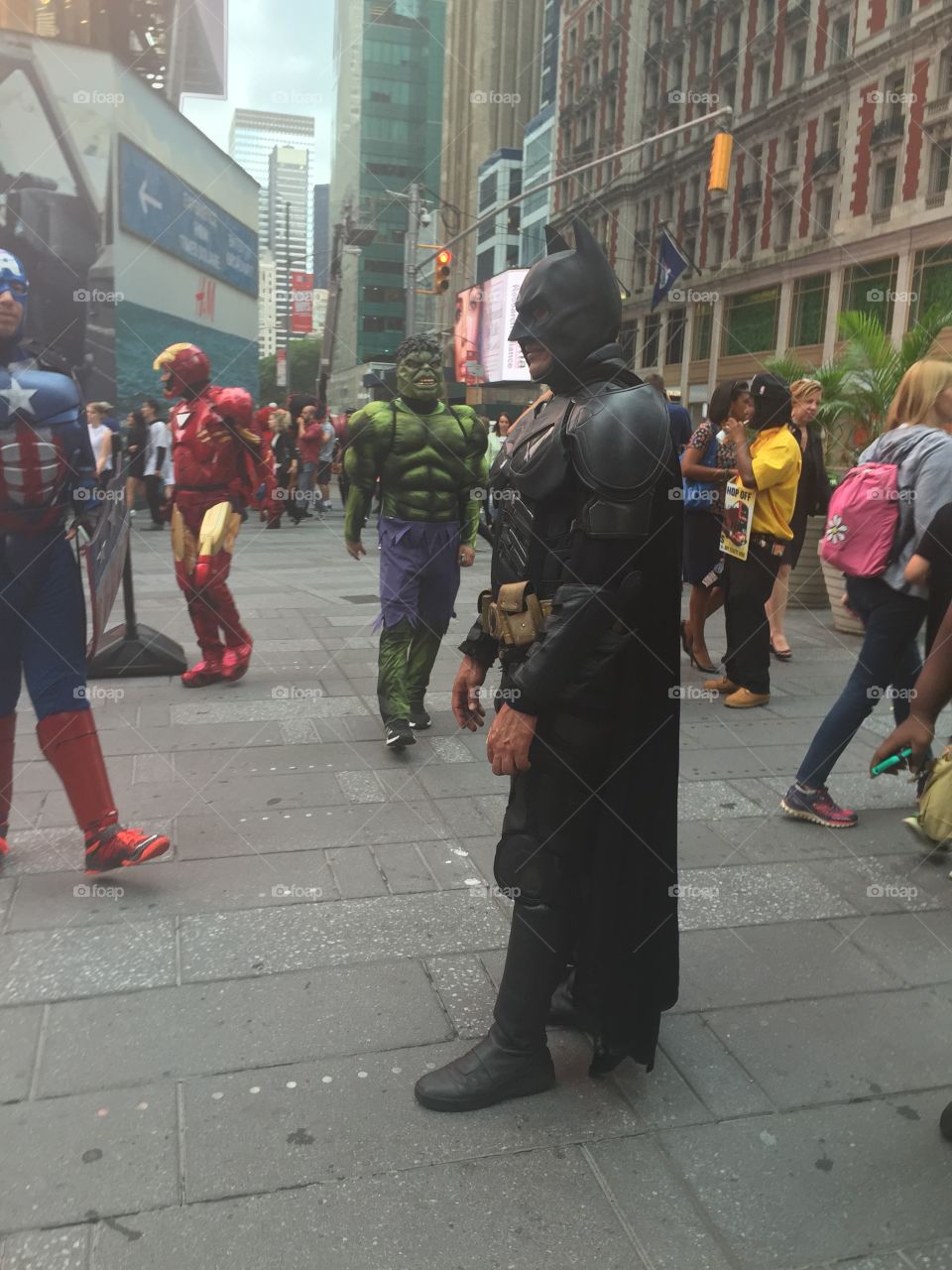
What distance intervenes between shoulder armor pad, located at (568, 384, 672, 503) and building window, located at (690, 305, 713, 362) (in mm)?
36519

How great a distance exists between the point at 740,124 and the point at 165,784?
35327 millimetres

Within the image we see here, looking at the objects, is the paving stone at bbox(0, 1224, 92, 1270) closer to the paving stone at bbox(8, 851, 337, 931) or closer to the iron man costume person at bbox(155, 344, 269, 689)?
the paving stone at bbox(8, 851, 337, 931)

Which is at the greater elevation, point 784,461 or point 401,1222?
point 784,461

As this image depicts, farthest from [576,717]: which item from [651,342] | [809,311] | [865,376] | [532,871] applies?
[651,342]

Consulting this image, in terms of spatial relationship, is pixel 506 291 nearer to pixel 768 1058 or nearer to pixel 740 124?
pixel 740 124

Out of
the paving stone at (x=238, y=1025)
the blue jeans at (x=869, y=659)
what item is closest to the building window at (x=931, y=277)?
the blue jeans at (x=869, y=659)

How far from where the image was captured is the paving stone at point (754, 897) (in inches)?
135

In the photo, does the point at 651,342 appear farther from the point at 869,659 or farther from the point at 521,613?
the point at 521,613

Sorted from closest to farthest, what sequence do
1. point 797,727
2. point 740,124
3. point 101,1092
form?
point 101,1092, point 797,727, point 740,124

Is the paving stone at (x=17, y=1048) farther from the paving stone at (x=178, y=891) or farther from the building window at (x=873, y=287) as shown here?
the building window at (x=873, y=287)

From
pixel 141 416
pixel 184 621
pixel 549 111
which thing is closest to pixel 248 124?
pixel 549 111

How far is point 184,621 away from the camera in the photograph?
8375 mm

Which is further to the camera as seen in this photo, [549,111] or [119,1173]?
[549,111]

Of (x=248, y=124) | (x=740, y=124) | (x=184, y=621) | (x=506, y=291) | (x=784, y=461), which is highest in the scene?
(x=248, y=124)
